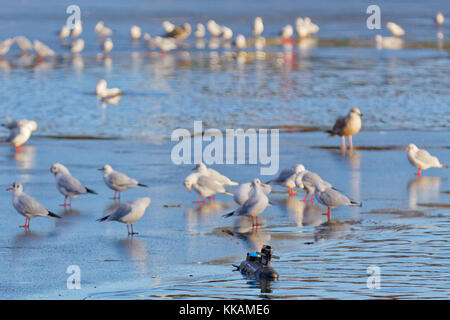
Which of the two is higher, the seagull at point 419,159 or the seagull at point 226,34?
the seagull at point 226,34

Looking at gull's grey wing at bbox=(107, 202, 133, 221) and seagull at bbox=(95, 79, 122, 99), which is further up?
seagull at bbox=(95, 79, 122, 99)

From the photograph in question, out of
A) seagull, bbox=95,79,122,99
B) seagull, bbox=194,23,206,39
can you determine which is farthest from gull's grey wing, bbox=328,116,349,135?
seagull, bbox=194,23,206,39

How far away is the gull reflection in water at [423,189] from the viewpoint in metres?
14.4

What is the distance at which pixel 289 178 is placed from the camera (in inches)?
579

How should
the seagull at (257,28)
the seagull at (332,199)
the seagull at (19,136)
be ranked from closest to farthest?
the seagull at (332,199) → the seagull at (19,136) → the seagull at (257,28)

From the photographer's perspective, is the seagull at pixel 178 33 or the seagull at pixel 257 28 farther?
the seagull at pixel 257 28

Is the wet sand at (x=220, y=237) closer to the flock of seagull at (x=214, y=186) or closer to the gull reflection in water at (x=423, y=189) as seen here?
the gull reflection in water at (x=423, y=189)

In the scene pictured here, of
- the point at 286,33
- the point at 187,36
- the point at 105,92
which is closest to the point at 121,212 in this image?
the point at 105,92

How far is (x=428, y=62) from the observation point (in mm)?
34031

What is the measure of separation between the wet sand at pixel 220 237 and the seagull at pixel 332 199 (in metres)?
0.18

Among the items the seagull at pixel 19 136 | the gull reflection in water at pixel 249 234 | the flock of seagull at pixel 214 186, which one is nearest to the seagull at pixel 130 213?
the flock of seagull at pixel 214 186

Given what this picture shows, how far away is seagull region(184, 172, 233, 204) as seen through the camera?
47.1 feet

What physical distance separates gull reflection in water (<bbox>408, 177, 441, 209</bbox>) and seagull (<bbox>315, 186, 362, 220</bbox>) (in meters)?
1.05

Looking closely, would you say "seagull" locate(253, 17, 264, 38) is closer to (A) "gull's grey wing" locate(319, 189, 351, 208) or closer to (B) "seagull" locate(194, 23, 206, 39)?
(B) "seagull" locate(194, 23, 206, 39)
